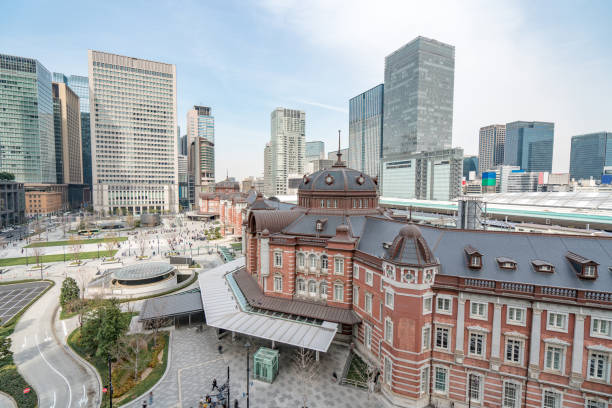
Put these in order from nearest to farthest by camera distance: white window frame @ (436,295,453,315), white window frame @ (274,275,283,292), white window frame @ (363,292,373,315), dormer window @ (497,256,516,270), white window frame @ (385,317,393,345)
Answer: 1. dormer window @ (497,256,516,270)
2. white window frame @ (436,295,453,315)
3. white window frame @ (385,317,393,345)
4. white window frame @ (363,292,373,315)
5. white window frame @ (274,275,283,292)

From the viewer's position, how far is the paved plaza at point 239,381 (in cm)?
2822

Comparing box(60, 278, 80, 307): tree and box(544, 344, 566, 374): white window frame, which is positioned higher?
box(544, 344, 566, 374): white window frame

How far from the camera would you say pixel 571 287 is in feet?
79.3

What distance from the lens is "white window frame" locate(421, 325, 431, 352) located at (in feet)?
91.6

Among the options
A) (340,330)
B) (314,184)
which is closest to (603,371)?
(340,330)

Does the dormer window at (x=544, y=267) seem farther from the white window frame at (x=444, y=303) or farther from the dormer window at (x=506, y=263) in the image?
the white window frame at (x=444, y=303)

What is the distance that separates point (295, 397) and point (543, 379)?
21.7m

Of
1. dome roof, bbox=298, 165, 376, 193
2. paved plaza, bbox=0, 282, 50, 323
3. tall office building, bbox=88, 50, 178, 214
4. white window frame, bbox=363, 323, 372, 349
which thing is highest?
tall office building, bbox=88, 50, 178, 214

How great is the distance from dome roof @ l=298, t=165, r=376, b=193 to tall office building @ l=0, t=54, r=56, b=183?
185 metres

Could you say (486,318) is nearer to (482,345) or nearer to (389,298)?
(482,345)

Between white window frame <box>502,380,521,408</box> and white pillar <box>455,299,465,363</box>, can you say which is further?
white pillar <box>455,299,465,363</box>

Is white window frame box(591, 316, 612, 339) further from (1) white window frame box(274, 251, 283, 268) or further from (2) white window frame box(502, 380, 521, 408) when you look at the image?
(1) white window frame box(274, 251, 283, 268)

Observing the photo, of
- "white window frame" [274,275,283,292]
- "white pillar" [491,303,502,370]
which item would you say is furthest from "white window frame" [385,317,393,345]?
"white window frame" [274,275,283,292]

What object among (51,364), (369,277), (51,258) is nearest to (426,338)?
(369,277)
